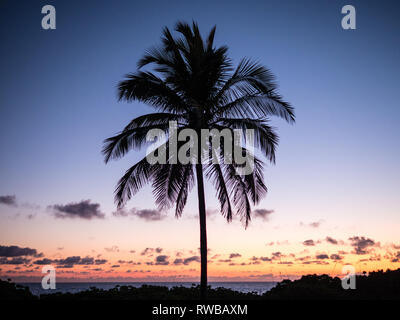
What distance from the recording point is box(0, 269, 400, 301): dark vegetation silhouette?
1466 centimetres

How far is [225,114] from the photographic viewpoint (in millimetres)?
14016

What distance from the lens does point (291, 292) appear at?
15.1 metres

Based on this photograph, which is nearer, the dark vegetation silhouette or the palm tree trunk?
the palm tree trunk

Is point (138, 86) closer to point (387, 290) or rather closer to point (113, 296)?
point (113, 296)

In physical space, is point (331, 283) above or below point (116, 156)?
below

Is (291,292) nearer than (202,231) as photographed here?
No

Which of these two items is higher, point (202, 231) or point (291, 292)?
point (202, 231)

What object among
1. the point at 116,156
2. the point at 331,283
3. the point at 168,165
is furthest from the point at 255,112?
the point at 331,283

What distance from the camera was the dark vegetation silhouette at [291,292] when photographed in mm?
14656

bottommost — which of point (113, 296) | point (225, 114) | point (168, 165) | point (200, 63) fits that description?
point (113, 296)

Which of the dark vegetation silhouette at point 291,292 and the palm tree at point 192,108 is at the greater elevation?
the palm tree at point 192,108
